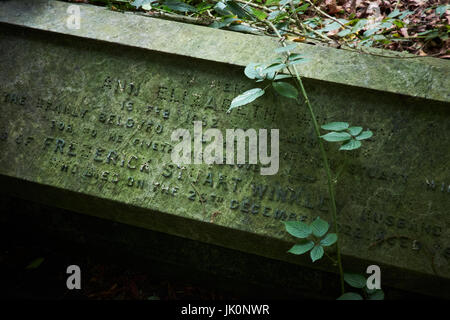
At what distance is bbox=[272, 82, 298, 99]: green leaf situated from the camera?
1.54 meters

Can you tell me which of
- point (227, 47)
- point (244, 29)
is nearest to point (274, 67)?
point (227, 47)

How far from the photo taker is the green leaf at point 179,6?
6.43ft

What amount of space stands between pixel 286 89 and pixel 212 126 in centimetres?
37

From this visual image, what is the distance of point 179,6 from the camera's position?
1973mm

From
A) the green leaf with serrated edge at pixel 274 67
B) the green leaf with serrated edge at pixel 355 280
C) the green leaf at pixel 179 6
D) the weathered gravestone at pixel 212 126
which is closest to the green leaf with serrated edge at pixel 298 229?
the weathered gravestone at pixel 212 126

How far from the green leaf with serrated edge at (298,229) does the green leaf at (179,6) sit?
4.14 ft

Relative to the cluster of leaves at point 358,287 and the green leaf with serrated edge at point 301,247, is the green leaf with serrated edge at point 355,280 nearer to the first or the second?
the cluster of leaves at point 358,287

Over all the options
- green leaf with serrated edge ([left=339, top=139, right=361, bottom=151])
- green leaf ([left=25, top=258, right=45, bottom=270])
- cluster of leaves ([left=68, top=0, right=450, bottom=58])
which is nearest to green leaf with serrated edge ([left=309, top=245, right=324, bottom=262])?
green leaf with serrated edge ([left=339, top=139, right=361, bottom=151])

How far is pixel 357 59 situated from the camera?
1653mm

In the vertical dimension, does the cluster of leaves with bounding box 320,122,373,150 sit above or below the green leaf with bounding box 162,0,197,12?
below

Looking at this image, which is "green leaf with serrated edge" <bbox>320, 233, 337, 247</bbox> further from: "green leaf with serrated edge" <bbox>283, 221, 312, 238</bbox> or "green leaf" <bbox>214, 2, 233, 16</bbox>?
"green leaf" <bbox>214, 2, 233, 16</bbox>

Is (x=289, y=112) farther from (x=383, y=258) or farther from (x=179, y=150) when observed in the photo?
(x=383, y=258)
